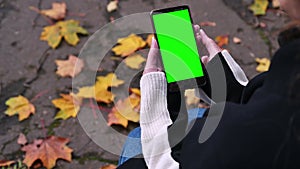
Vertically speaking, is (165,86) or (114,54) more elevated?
(165,86)

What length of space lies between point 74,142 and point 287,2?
131cm

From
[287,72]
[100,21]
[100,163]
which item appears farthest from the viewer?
[100,21]

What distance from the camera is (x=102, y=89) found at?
218cm

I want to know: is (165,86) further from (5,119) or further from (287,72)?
(5,119)

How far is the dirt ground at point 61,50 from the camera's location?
203cm

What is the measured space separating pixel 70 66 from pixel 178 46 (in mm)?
963

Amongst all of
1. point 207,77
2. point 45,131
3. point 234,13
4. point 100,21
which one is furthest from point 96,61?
point 207,77

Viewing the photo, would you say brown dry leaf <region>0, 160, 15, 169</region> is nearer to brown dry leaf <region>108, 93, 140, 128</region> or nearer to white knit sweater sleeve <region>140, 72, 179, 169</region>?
brown dry leaf <region>108, 93, 140, 128</region>

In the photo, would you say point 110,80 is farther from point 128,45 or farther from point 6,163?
point 6,163

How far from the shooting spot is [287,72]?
86 centimetres

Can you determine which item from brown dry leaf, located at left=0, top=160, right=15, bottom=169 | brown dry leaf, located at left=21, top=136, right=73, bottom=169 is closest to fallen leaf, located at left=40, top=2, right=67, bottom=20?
brown dry leaf, located at left=21, top=136, right=73, bottom=169

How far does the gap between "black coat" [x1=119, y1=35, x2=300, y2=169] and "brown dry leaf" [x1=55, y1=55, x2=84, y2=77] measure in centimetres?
140

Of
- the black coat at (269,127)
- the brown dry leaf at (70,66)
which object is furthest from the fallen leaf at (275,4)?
the black coat at (269,127)

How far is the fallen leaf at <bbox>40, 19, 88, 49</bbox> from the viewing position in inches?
92.4
